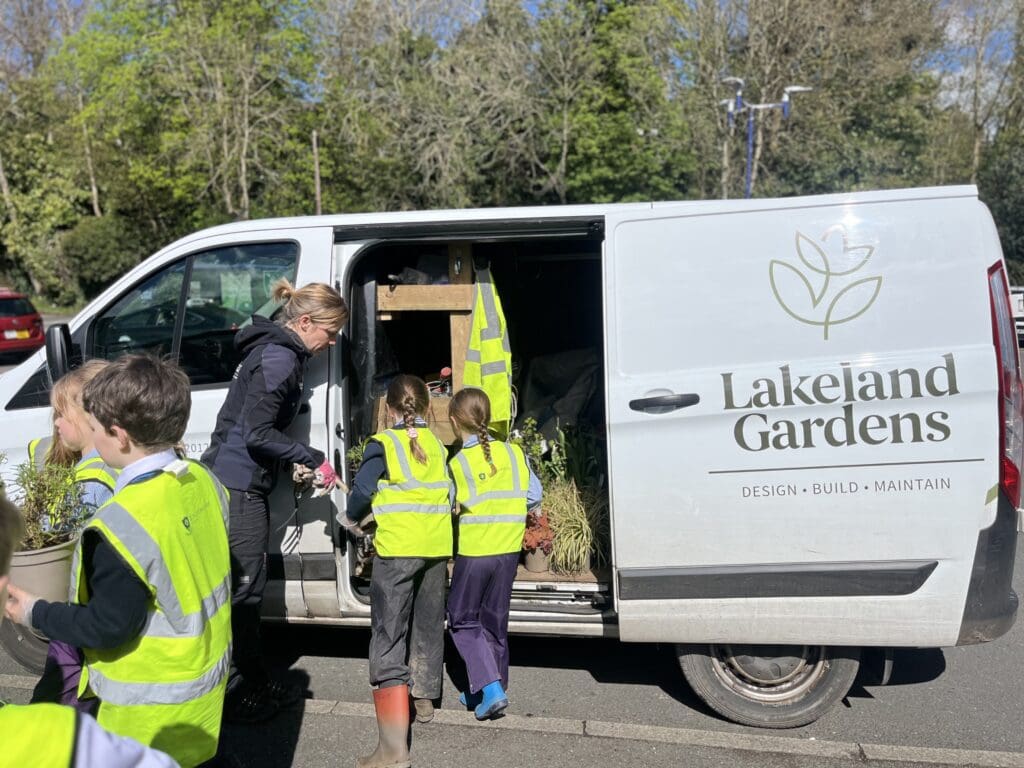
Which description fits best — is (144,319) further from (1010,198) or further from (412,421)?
(1010,198)

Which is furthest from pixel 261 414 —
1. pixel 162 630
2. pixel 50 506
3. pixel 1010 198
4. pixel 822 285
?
pixel 1010 198

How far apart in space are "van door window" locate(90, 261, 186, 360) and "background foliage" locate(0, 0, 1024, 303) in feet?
78.8

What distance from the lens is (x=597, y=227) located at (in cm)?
374

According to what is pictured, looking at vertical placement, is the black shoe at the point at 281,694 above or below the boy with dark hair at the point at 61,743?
below

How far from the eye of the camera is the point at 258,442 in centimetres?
357

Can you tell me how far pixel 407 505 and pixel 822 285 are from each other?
1865mm

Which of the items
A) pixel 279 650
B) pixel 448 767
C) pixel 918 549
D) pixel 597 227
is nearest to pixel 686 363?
pixel 597 227

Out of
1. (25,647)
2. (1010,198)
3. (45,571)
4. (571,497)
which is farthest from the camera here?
(1010,198)

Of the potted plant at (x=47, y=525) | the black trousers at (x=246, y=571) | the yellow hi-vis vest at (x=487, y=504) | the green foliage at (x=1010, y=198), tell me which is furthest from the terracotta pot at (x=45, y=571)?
the green foliage at (x=1010, y=198)

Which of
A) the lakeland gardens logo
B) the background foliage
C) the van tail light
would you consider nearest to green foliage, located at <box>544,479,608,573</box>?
the lakeland gardens logo

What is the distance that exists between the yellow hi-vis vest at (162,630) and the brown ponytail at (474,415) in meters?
1.73

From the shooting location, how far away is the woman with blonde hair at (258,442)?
3.60 m

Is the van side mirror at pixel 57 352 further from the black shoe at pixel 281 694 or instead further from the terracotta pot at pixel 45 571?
the black shoe at pixel 281 694

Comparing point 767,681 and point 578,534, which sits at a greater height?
point 578,534
